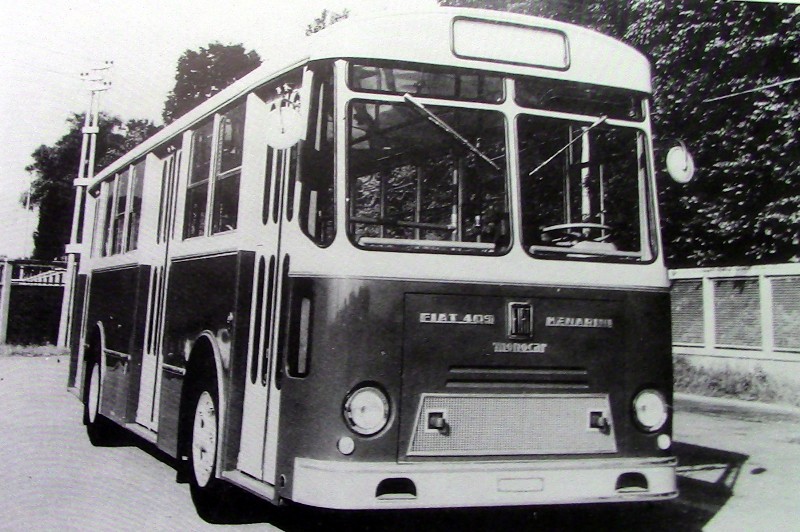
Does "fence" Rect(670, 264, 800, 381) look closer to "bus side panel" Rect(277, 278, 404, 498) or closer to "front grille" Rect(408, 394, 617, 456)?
"front grille" Rect(408, 394, 617, 456)

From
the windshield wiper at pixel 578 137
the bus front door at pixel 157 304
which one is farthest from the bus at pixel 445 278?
the bus front door at pixel 157 304

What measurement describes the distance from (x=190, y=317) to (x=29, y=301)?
22.7 meters

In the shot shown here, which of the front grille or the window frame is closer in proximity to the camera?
the front grille

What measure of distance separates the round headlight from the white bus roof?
1876 millimetres

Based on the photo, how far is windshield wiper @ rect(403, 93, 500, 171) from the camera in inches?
192

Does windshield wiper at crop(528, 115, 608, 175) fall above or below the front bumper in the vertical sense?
above

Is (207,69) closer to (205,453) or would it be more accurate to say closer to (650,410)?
(205,453)

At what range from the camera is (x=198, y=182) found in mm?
6910

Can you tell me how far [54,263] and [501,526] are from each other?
83.2ft

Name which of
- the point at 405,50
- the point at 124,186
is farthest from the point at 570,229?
the point at 124,186

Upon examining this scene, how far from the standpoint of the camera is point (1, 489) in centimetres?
709

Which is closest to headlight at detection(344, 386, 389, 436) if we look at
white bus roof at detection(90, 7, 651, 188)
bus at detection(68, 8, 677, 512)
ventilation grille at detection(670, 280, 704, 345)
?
bus at detection(68, 8, 677, 512)

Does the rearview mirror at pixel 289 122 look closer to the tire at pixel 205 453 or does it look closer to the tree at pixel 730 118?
the tire at pixel 205 453

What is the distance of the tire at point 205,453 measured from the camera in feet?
19.2
